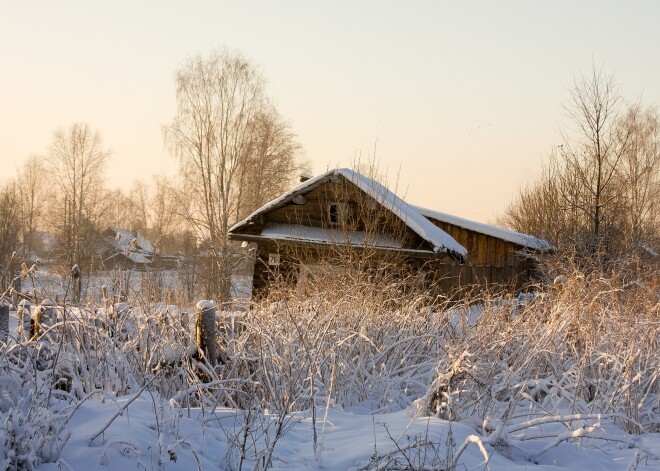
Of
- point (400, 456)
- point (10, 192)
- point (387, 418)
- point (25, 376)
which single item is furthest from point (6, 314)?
point (10, 192)

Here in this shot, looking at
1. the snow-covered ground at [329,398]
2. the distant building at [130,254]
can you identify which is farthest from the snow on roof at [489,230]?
the snow-covered ground at [329,398]

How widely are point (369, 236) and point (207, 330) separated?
637 centimetres

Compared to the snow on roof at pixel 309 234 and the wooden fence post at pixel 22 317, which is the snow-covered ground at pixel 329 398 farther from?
the snow on roof at pixel 309 234

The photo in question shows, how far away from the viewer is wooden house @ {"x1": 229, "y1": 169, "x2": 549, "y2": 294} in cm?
1312

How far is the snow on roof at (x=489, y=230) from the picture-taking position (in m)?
19.0

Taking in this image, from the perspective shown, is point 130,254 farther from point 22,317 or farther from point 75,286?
point 22,317

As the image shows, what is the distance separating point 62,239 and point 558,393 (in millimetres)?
34209

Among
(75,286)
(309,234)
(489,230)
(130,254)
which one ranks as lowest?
(75,286)

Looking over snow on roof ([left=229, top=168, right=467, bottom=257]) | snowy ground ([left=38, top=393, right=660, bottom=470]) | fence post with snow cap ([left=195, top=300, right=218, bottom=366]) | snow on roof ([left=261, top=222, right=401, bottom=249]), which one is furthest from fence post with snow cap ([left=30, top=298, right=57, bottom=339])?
snow on roof ([left=261, top=222, right=401, bottom=249])

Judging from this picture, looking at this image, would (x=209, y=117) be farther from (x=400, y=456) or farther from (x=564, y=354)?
(x=400, y=456)

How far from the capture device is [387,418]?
4.61m

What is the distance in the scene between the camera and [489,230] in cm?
1912

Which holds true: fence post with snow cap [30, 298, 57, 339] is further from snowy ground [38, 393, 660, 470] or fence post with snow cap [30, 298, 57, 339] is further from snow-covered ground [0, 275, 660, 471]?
snowy ground [38, 393, 660, 470]

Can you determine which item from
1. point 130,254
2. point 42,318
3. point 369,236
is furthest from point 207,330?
point 369,236
